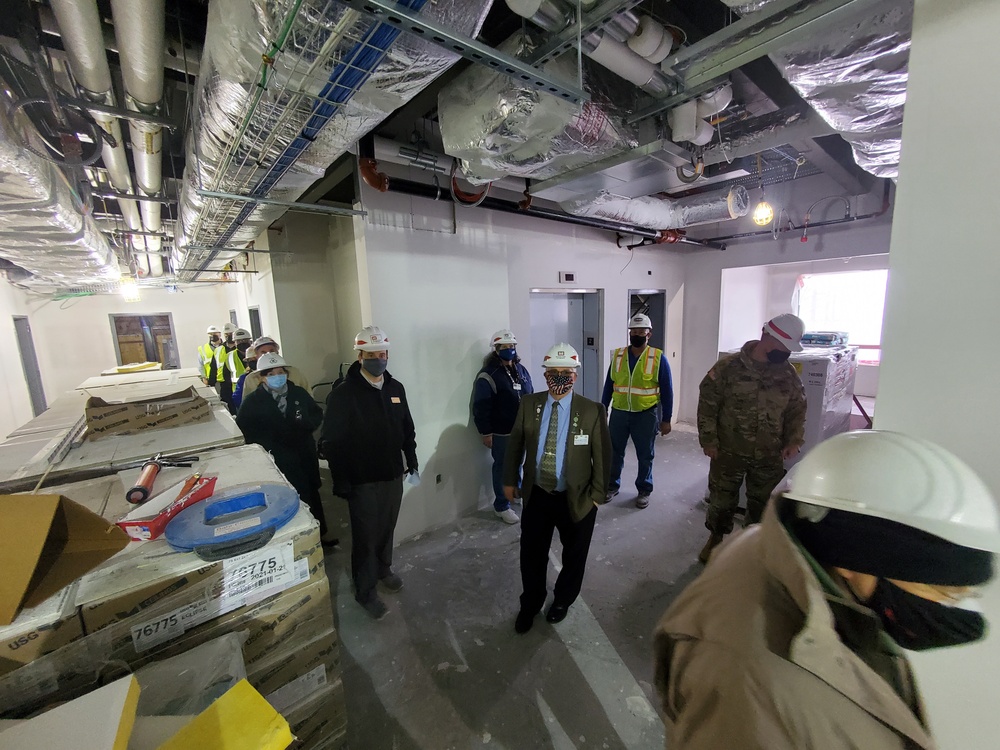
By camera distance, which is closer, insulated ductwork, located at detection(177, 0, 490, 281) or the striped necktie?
insulated ductwork, located at detection(177, 0, 490, 281)

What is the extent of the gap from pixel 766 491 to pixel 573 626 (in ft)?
4.64

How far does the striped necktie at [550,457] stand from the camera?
190 cm

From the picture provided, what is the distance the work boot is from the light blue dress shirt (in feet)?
4.38

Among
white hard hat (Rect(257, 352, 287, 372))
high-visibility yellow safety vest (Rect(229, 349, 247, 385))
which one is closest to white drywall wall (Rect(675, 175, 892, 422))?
white hard hat (Rect(257, 352, 287, 372))

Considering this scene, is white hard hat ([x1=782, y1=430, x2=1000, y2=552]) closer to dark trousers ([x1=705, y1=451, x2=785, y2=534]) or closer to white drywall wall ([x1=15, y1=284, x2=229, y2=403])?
dark trousers ([x1=705, y1=451, x2=785, y2=534])

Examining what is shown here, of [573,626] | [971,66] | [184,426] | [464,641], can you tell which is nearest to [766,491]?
[573,626]

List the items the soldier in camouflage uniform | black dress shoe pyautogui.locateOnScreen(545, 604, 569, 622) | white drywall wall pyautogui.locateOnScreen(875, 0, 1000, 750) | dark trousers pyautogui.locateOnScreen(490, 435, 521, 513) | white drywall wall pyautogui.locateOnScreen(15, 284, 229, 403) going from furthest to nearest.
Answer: white drywall wall pyautogui.locateOnScreen(15, 284, 229, 403) < dark trousers pyautogui.locateOnScreen(490, 435, 521, 513) < the soldier in camouflage uniform < black dress shoe pyautogui.locateOnScreen(545, 604, 569, 622) < white drywall wall pyautogui.locateOnScreen(875, 0, 1000, 750)

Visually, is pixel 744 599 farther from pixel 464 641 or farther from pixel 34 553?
pixel 464 641

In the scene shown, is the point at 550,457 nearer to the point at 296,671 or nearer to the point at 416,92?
the point at 296,671

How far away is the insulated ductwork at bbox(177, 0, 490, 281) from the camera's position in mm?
931

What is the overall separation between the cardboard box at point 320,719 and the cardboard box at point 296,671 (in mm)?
27

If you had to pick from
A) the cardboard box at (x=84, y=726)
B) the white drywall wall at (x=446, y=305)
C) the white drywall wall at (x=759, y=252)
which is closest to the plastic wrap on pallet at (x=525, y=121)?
the white drywall wall at (x=446, y=305)

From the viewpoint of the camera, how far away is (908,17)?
1166mm

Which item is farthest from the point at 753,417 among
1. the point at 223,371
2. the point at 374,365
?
the point at 223,371
